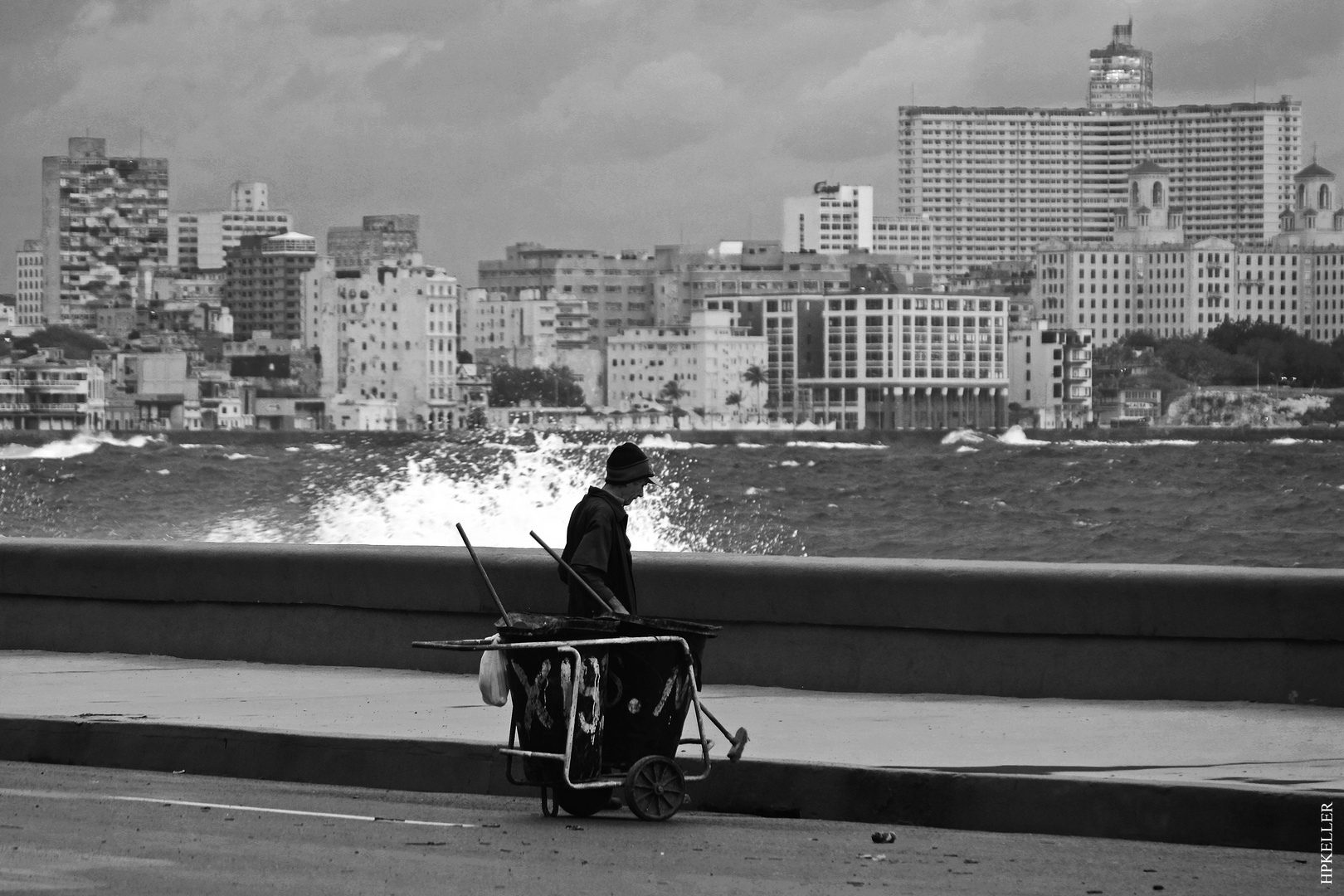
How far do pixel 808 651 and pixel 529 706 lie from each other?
380 cm

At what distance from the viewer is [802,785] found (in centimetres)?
995

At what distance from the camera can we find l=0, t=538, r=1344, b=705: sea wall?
11898 millimetres

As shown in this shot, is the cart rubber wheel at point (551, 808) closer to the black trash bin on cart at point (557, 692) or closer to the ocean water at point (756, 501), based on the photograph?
the black trash bin on cart at point (557, 692)

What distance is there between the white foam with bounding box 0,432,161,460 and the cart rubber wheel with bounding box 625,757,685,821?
13354cm

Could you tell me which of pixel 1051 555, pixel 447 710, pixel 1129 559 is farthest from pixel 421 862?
pixel 1051 555

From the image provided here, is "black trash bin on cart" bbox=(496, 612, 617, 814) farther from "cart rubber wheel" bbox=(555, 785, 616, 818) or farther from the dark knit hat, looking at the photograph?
the dark knit hat

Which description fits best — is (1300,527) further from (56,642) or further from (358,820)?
(358,820)

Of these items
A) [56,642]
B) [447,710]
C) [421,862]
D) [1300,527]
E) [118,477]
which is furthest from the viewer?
[118,477]

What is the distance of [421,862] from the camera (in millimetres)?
8477

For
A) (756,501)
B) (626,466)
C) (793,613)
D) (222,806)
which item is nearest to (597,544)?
(626,466)

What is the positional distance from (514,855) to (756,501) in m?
72.2

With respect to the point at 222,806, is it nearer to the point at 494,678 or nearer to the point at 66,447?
the point at 494,678

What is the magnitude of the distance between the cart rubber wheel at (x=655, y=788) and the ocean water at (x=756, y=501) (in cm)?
2543

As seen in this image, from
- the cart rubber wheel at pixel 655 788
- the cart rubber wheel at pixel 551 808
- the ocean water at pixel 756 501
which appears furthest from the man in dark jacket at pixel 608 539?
the ocean water at pixel 756 501
